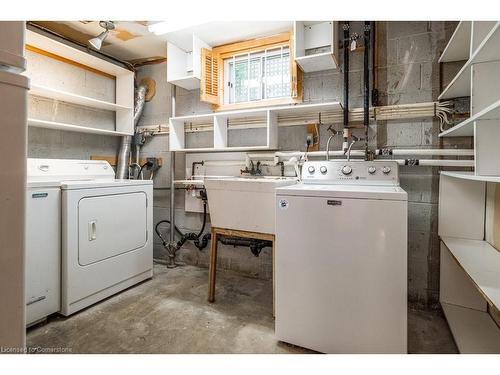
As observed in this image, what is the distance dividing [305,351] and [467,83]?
2.03 metres

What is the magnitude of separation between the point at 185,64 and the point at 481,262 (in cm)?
310

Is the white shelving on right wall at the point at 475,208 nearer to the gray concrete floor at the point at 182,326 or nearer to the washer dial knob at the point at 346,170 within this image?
the gray concrete floor at the point at 182,326

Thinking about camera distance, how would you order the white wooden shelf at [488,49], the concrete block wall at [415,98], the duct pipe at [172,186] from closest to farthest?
the white wooden shelf at [488,49] < the concrete block wall at [415,98] < the duct pipe at [172,186]

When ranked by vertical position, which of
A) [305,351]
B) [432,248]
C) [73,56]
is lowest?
[305,351]

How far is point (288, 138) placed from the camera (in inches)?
108

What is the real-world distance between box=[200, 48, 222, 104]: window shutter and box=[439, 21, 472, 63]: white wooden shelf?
Result: 6.58 ft

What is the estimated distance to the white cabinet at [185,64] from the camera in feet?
9.18

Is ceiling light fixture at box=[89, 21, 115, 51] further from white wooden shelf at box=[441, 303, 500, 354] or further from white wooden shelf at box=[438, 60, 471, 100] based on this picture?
white wooden shelf at box=[441, 303, 500, 354]

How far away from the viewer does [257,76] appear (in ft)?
9.48

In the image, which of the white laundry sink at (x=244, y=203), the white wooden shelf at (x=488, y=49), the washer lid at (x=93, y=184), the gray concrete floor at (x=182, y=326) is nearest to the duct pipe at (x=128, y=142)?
the washer lid at (x=93, y=184)

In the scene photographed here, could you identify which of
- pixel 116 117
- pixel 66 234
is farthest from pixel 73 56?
pixel 66 234

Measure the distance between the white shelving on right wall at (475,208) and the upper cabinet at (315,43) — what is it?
82 centimetres

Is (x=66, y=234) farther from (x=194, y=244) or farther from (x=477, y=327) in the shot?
(x=477, y=327)

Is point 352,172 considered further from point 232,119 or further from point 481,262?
point 232,119
